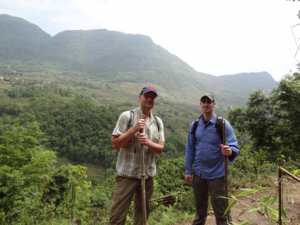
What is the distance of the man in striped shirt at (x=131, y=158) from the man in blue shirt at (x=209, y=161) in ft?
1.90

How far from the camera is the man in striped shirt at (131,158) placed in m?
1.93

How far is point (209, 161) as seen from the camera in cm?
220

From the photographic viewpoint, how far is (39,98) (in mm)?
80312

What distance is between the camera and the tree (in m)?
7.74

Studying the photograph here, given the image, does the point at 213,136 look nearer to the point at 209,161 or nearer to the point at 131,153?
the point at 209,161

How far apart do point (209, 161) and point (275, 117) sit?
30.7ft

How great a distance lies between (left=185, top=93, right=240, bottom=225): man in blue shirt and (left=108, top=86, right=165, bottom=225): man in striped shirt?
580mm

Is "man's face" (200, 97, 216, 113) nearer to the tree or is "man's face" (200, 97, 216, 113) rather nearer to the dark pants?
the dark pants

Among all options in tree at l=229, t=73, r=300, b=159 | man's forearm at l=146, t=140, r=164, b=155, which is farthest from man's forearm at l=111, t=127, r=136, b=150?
tree at l=229, t=73, r=300, b=159

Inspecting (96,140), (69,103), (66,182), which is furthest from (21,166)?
(69,103)

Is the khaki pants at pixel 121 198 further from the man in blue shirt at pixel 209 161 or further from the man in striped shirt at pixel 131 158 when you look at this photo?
the man in blue shirt at pixel 209 161

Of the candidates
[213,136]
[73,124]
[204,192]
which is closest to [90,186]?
[204,192]

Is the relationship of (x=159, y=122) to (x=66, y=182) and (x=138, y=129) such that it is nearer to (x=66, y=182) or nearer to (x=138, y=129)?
(x=138, y=129)

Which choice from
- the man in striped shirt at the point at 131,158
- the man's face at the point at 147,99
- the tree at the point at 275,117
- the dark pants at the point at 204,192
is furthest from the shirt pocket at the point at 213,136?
the tree at the point at 275,117
